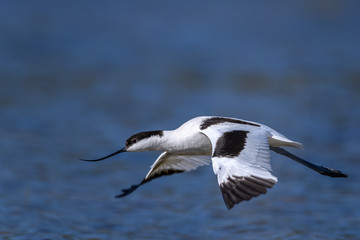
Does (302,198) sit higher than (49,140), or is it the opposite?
(49,140)

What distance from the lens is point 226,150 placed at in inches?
212

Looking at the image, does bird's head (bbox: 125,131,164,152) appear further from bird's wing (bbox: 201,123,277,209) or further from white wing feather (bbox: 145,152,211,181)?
bird's wing (bbox: 201,123,277,209)

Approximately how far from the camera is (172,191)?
304 inches

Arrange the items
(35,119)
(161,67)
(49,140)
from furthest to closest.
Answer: (161,67), (35,119), (49,140)

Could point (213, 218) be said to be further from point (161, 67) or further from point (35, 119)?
point (161, 67)

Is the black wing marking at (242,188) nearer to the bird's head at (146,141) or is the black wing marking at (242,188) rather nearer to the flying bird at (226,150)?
the flying bird at (226,150)

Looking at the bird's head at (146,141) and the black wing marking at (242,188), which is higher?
the bird's head at (146,141)

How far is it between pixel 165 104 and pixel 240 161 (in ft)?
18.2

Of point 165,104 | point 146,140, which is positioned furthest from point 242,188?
point 165,104

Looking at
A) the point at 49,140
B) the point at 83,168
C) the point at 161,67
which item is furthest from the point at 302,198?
the point at 161,67

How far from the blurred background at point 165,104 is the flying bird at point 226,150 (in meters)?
0.55

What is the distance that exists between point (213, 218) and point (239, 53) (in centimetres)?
660

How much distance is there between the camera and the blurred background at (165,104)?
6914mm

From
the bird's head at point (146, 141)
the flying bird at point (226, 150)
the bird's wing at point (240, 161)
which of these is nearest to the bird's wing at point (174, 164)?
the flying bird at point (226, 150)
